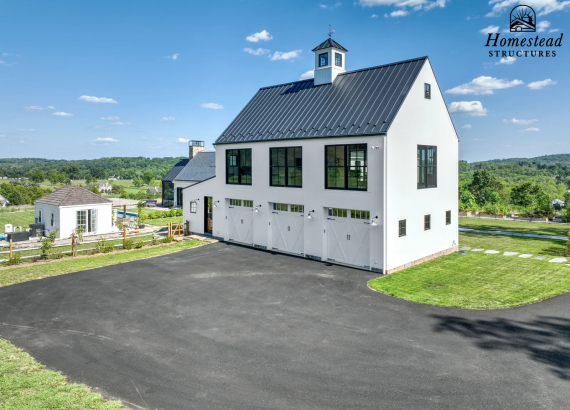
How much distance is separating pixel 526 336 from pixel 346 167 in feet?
30.6

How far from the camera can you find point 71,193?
25469 millimetres

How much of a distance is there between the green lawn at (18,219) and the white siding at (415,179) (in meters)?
28.5

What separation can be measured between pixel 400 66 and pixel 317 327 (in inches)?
520

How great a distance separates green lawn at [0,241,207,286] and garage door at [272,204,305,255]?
5163mm

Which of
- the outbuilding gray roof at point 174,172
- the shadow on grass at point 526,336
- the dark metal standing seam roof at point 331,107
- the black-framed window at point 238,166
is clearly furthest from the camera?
the outbuilding gray roof at point 174,172

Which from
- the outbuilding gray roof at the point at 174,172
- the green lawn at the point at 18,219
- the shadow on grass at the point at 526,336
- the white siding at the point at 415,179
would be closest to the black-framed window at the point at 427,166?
the white siding at the point at 415,179

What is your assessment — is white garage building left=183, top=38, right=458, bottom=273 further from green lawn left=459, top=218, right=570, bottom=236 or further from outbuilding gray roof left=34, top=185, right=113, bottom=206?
green lawn left=459, top=218, right=570, bottom=236

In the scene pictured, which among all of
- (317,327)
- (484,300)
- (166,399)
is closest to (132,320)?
(166,399)

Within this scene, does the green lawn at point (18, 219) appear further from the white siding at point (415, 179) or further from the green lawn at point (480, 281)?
the green lawn at point (480, 281)

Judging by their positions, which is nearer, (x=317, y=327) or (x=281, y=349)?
(x=281, y=349)

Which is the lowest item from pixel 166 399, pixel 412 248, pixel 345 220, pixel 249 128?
pixel 166 399

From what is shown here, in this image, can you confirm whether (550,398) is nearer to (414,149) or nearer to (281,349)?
(281,349)

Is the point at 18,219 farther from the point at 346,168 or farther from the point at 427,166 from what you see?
the point at 427,166

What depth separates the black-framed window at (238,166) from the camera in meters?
21.5
